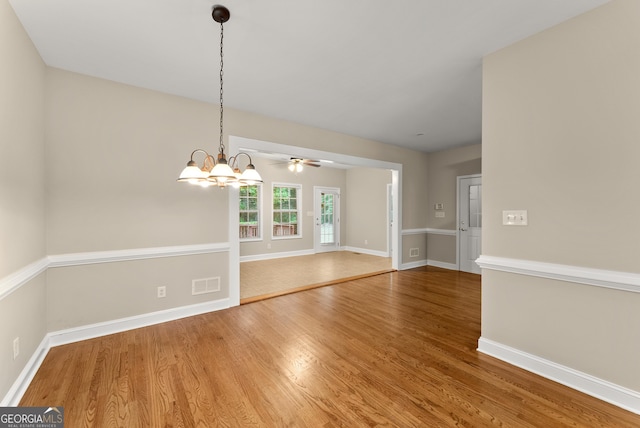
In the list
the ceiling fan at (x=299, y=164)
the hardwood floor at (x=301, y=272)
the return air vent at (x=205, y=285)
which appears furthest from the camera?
the ceiling fan at (x=299, y=164)

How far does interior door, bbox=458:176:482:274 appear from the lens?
5.64 metres

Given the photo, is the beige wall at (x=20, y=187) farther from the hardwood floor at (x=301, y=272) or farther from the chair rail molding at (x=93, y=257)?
the hardwood floor at (x=301, y=272)

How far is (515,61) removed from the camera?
228cm

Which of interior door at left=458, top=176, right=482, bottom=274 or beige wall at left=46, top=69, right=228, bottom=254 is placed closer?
beige wall at left=46, top=69, right=228, bottom=254

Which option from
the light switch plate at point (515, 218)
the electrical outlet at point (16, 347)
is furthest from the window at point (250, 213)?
the light switch plate at point (515, 218)

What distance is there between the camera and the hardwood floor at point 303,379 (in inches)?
67.1

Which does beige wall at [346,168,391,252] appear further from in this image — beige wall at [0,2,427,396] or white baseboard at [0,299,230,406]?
Answer: white baseboard at [0,299,230,406]

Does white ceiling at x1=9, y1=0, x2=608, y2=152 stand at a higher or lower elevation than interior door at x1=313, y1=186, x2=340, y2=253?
higher

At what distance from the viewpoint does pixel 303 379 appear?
2092mm

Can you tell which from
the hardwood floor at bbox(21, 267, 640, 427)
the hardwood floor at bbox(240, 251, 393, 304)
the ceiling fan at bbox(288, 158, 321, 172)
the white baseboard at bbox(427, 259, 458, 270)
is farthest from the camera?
the ceiling fan at bbox(288, 158, 321, 172)

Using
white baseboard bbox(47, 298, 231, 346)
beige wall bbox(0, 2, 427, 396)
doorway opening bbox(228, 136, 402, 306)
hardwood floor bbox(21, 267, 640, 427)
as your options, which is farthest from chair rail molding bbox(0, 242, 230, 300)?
hardwood floor bbox(21, 267, 640, 427)

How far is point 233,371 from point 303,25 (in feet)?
9.22

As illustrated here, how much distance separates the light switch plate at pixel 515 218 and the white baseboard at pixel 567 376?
108cm

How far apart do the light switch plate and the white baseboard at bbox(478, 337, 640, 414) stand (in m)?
1.08
